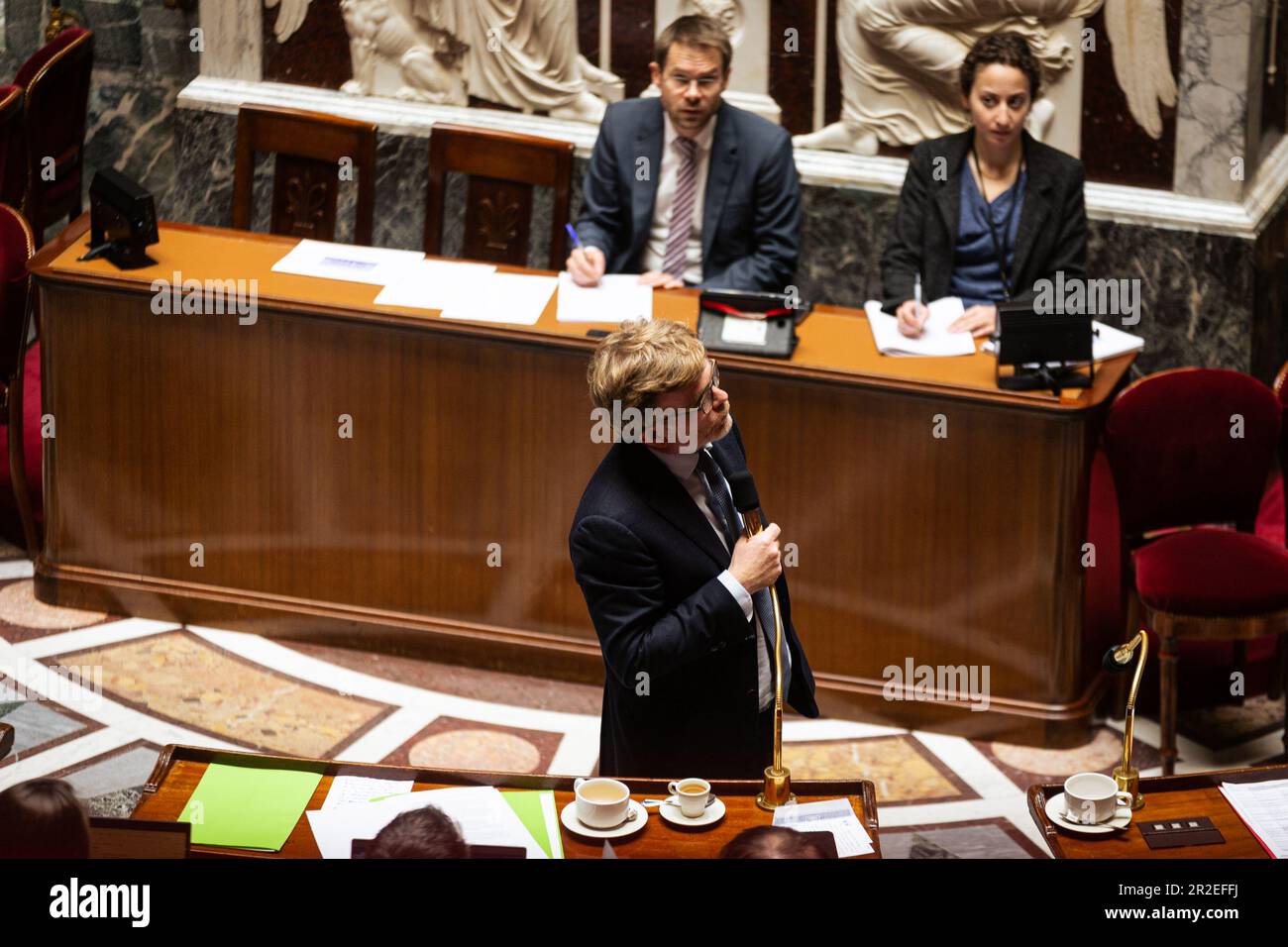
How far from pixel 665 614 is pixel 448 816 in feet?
1.73

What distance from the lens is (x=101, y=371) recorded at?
5.07 m

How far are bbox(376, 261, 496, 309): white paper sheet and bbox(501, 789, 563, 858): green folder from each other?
219 centimetres

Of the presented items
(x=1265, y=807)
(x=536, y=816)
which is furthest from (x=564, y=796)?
(x=1265, y=807)

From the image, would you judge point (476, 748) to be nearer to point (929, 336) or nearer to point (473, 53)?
point (929, 336)

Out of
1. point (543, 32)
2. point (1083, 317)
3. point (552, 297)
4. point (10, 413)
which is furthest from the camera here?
point (543, 32)

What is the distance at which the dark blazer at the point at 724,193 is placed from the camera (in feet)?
17.2

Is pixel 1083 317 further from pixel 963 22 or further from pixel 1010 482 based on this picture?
pixel 963 22

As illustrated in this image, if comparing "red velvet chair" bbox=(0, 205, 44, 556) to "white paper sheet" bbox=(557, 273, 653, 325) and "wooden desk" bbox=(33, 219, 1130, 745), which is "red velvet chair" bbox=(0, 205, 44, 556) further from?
"white paper sheet" bbox=(557, 273, 653, 325)

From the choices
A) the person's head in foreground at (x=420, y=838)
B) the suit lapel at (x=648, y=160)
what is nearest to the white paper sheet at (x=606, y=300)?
the suit lapel at (x=648, y=160)

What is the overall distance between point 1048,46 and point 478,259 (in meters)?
2.19

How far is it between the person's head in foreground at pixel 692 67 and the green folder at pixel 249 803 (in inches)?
106

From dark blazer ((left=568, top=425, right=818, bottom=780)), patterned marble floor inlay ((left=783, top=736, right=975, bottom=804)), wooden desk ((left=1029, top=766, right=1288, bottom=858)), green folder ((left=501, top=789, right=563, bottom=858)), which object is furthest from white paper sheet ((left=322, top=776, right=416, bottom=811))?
patterned marble floor inlay ((left=783, top=736, right=975, bottom=804))

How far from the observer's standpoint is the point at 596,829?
2898 millimetres
